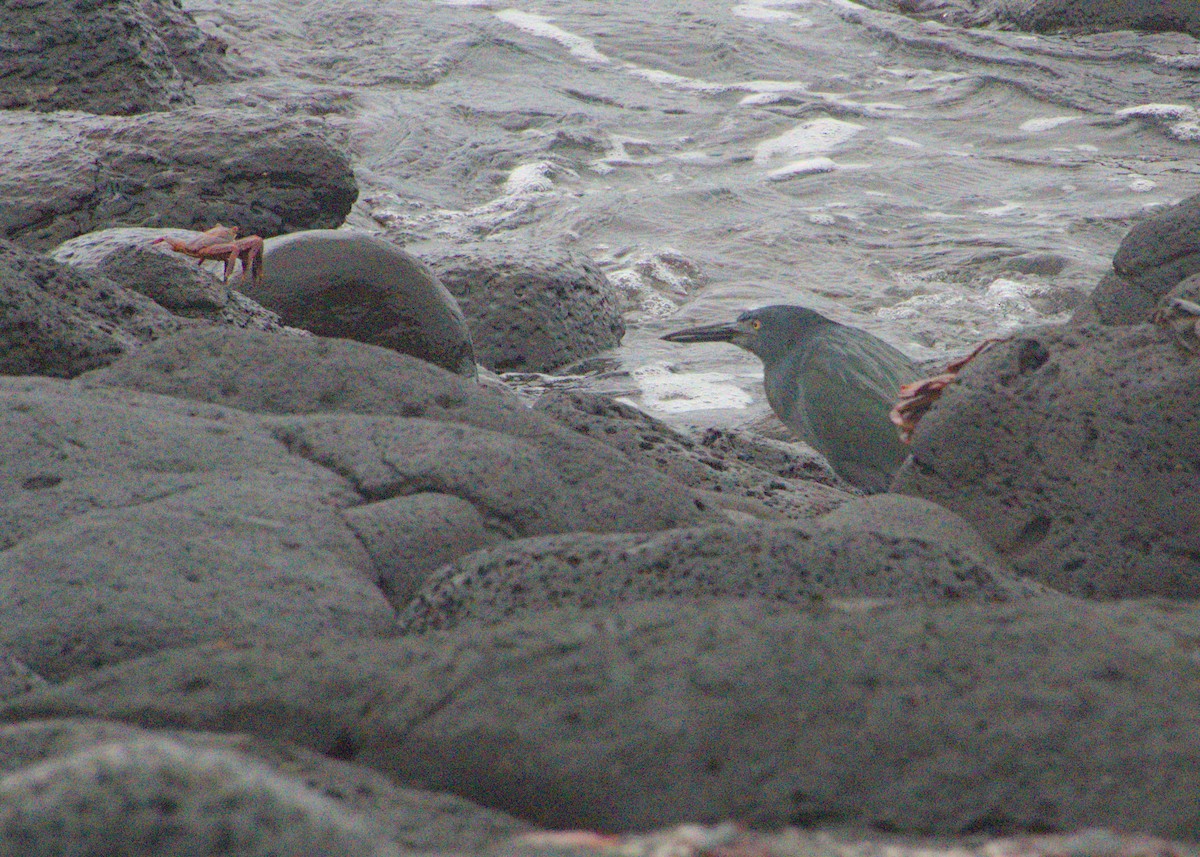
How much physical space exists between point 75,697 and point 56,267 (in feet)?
8.64

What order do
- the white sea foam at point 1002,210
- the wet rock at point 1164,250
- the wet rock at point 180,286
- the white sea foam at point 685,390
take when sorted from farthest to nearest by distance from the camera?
the white sea foam at point 1002,210 < the white sea foam at point 685,390 < the wet rock at point 180,286 < the wet rock at point 1164,250

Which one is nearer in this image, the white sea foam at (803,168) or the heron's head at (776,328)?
the heron's head at (776,328)

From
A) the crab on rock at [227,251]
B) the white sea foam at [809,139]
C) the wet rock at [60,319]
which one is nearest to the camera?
the wet rock at [60,319]

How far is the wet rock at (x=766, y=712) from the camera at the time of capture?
1490 millimetres

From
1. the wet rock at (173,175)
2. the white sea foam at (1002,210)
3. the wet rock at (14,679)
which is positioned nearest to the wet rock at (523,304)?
the wet rock at (173,175)

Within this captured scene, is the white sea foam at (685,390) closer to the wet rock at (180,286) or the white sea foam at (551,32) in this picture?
the wet rock at (180,286)

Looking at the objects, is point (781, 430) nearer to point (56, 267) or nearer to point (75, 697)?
point (56, 267)

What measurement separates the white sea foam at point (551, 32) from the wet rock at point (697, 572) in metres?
12.5

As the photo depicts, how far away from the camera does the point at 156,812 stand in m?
1.19

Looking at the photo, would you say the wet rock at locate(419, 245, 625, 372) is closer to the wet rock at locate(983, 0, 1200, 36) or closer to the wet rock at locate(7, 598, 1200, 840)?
the wet rock at locate(7, 598, 1200, 840)

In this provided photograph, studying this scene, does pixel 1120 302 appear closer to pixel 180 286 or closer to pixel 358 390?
pixel 358 390

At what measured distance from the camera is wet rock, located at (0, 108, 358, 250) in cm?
759

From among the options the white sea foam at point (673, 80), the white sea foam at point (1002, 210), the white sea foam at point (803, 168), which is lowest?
the white sea foam at point (803, 168)

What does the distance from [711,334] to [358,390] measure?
287cm
